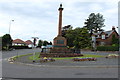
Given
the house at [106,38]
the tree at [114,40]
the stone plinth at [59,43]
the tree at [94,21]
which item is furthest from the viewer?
the tree at [94,21]

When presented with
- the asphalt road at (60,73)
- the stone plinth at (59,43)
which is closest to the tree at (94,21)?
the stone plinth at (59,43)

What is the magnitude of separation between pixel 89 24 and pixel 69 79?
6983 cm

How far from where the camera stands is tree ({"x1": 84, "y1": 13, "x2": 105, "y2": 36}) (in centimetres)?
7385

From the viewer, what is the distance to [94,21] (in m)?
76.1

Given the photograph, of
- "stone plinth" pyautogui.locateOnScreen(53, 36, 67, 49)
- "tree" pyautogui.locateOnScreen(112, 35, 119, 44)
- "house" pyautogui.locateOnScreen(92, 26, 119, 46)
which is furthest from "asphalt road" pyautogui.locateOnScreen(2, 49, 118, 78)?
"house" pyautogui.locateOnScreen(92, 26, 119, 46)

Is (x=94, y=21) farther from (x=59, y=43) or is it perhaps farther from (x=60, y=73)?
(x=60, y=73)

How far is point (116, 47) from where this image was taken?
34812 millimetres

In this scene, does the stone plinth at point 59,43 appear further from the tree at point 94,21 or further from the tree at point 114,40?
the tree at point 94,21

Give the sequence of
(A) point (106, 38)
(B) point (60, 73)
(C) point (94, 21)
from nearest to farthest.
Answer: (B) point (60, 73), (A) point (106, 38), (C) point (94, 21)

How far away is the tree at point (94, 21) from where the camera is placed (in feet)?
242

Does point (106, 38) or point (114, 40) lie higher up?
point (106, 38)

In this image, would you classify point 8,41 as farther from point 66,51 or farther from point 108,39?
point 108,39

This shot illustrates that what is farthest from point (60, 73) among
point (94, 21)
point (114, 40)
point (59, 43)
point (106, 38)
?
point (94, 21)

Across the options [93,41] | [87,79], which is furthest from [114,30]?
[87,79]
